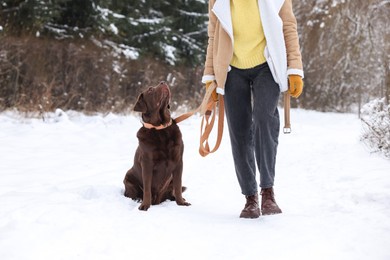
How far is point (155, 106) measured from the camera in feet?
11.1

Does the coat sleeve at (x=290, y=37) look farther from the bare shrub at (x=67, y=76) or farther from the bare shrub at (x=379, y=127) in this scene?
the bare shrub at (x=67, y=76)

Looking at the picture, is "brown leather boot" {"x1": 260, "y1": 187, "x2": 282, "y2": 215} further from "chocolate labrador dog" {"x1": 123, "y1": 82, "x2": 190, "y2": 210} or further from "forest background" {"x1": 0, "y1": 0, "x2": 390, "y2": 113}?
"forest background" {"x1": 0, "y1": 0, "x2": 390, "y2": 113}

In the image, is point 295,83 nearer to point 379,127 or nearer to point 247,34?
point 247,34

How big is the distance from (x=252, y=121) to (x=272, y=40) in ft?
1.85

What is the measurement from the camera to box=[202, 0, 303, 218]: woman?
2918mm

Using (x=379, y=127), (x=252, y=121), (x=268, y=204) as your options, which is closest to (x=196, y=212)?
(x=268, y=204)

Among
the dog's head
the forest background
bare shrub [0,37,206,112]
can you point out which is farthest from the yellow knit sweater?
bare shrub [0,37,206,112]

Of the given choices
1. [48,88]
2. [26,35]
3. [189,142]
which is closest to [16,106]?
[48,88]

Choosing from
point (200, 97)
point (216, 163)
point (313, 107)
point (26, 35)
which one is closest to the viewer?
point (216, 163)

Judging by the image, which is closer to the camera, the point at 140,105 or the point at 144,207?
the point at 144,207

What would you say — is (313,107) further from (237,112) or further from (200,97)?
(237,112)

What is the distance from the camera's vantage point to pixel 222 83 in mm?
3033

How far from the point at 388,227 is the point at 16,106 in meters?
7.39

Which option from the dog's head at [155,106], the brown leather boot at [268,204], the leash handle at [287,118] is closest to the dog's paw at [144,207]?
the dog's head at [155,106]
